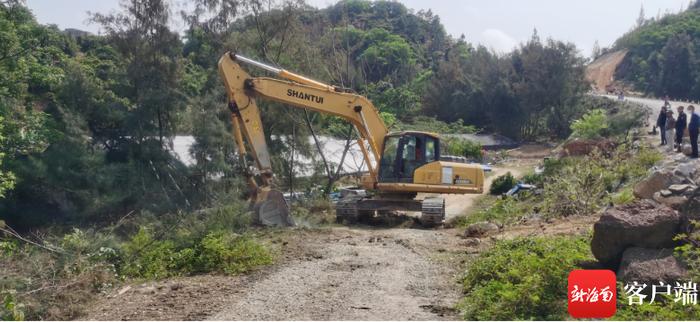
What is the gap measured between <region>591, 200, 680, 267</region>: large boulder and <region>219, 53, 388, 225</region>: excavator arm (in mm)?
7359

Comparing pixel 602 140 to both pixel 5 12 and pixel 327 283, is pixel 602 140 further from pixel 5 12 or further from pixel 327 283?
pixel 5 12

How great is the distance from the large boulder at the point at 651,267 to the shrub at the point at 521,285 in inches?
20.2

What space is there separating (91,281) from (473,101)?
37410mm

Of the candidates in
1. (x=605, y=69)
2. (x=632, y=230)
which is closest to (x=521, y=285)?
(x=632, y=230)

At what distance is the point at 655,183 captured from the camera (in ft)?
40.4

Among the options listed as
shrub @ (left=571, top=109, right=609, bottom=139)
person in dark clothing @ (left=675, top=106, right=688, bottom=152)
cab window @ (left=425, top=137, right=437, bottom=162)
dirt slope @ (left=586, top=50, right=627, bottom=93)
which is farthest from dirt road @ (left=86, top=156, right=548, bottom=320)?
dirt slope @ (left=586, top=50, right=627, bottom=93)

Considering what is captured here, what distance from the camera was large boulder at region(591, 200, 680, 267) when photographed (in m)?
7.72

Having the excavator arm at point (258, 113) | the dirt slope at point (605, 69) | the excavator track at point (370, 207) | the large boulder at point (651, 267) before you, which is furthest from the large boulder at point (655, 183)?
the dirt slope at point (605, 69)

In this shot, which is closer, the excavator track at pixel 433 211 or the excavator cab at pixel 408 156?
the excavator track at pixel 433 211

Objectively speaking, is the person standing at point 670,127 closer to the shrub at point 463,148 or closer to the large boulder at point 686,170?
the large boulder at point 686,170

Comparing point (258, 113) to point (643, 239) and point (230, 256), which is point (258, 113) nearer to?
point (230, 256)

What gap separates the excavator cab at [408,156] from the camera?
15312 millimetres

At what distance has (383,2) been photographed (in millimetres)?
83938

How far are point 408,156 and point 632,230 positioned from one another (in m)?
7.95
